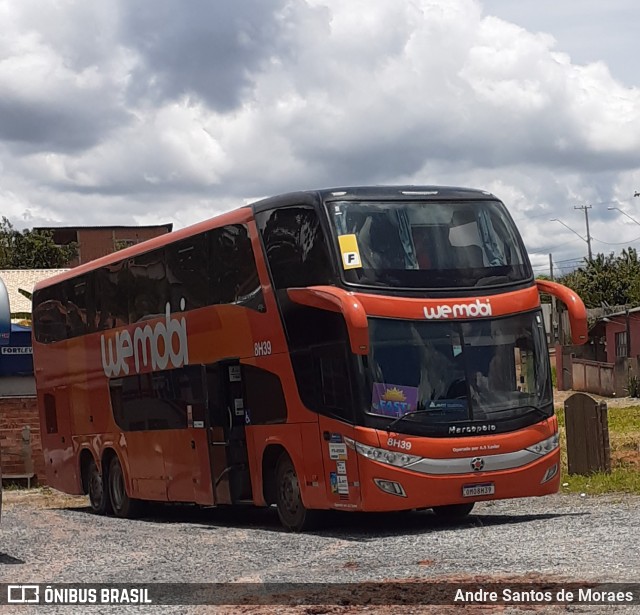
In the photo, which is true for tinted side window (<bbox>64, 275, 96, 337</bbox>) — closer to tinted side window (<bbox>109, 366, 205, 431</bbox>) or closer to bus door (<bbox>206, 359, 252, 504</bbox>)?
tinted side window (<bbox>109, 366, 205, 431</bbox>)

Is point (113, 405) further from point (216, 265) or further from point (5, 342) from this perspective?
point (5, 342)

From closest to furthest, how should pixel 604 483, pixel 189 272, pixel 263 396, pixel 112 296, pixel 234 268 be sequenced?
pixel 263 396 → pixel 234 268 → pixel 189 272 → pixel 604 483 → pixel 112 296

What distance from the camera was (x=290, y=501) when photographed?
55.5 ft

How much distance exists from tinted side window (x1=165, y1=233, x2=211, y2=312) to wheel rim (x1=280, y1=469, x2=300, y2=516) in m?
2.89

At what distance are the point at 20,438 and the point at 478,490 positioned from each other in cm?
2069

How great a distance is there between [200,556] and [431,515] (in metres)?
5.50

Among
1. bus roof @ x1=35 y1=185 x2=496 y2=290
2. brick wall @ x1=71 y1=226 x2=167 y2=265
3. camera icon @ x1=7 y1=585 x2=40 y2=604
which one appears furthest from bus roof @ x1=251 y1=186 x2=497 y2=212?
brick wall @ x1=71 y1=226 x2=167 y2=265

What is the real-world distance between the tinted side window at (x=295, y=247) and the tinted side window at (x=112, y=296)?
504 cm

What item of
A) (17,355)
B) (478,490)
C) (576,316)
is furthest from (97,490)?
(17,355)

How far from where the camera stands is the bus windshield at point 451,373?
15461 mm

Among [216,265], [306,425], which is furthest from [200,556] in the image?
[216,265]

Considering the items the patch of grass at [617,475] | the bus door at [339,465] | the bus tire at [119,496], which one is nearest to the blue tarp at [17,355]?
the bus tire at [119,496]

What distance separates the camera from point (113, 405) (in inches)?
875

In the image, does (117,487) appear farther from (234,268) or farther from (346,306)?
(346,306)
